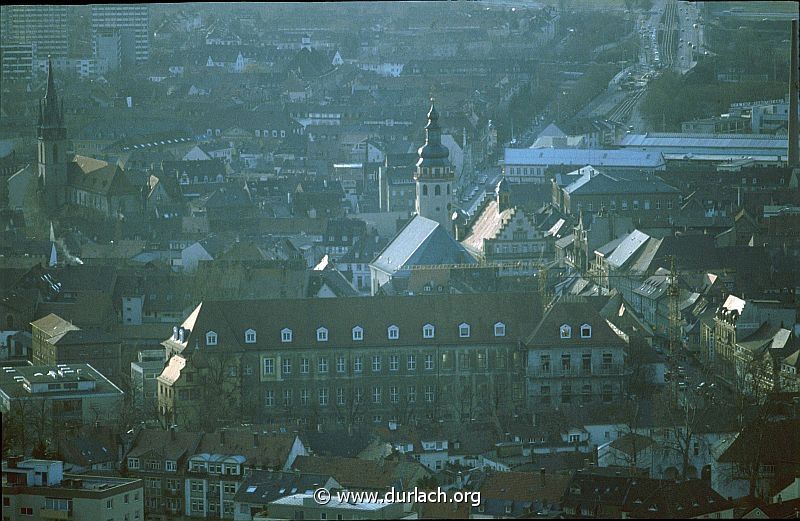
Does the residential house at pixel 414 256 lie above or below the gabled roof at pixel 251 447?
above

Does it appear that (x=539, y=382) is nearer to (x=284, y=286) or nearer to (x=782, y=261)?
(x=284, y=286)

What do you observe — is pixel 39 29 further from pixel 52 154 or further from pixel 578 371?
pixel 578 371

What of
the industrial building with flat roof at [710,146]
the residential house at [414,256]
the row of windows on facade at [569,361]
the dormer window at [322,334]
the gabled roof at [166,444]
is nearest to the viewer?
the gabled roof at [166,444]

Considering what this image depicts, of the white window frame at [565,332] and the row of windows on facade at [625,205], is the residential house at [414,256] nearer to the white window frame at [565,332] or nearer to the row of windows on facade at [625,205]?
the white window frame at [565,332]

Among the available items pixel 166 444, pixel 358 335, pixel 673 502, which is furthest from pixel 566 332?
pixel 673 502

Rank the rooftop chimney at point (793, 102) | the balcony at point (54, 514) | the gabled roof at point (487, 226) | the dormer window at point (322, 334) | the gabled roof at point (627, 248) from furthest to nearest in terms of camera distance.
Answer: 1. the rooftop chimney at point (793, 102)
2. the gabled roof at point (487, 226)
3. the gabled roof at point (627, 248)
4. the dormer window at point (322, 334)
5. the balcony at point (54, 514)

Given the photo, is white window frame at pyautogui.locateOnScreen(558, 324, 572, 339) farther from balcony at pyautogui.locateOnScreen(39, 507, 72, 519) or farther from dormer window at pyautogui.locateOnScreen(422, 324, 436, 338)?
balcony at pyautogui.locateOnScreen(39, 507, 72, 519)

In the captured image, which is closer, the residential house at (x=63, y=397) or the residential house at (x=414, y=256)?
the residential house at (x=63, y=397)

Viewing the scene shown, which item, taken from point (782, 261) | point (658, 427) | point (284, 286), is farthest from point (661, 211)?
point (658, 427)

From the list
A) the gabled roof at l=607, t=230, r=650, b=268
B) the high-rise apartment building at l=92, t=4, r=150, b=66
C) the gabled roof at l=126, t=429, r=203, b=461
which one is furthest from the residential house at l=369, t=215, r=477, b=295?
the high-rise apartment building at l=92, t=4, r=150, b=66

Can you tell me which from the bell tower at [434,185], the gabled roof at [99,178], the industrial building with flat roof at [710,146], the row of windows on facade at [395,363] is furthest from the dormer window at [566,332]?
the industrial building with flat roof at [710,146]
